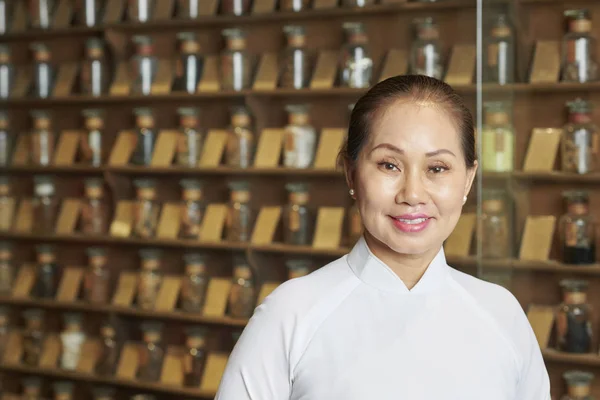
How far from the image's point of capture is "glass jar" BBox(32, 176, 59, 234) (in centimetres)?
394

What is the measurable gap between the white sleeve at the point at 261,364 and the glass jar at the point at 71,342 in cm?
291

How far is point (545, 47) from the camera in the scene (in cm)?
279

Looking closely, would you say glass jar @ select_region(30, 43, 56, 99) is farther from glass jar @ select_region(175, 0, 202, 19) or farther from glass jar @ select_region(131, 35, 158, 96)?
glass jar @ select_region(175, 0, 202, 19)

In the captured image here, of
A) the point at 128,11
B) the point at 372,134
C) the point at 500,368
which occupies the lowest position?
the point at 500,368

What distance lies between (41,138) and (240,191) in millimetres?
1060

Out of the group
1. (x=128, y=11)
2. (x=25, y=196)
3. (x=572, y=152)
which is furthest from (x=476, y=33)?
(x=25, y=196)

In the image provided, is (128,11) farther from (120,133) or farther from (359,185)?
(359,185)

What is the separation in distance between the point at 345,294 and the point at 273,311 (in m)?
0.10

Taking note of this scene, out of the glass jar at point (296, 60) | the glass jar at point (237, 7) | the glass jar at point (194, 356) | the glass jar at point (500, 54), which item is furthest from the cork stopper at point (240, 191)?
the glass jar at point (500, 54)

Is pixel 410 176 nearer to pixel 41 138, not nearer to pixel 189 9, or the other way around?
pixel 189 9

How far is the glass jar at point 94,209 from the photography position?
12.4ft

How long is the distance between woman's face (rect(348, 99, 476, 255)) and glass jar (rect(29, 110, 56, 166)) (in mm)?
3042

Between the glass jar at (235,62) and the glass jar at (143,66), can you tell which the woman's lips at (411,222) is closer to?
the glass jar at (235,62)

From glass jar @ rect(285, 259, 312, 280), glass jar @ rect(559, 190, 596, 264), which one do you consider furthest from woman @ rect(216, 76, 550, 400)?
glass jar @ rect(285, 259, 312, 280)
